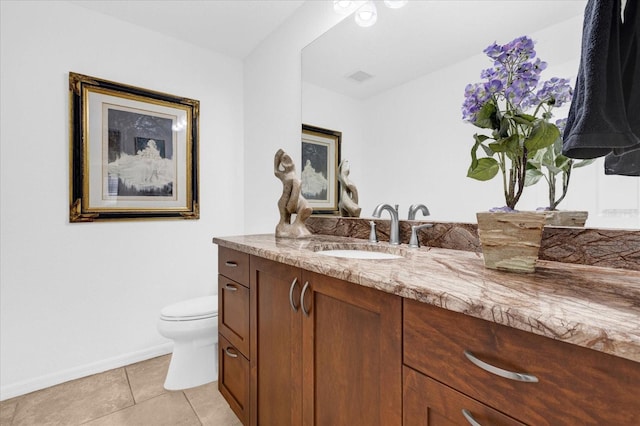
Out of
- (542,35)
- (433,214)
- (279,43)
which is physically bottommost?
(433,214)

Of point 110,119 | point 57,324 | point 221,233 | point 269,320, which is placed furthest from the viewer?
point 221,233

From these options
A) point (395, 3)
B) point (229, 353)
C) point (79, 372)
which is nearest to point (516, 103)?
point (395, 3)

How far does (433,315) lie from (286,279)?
0.58 meters

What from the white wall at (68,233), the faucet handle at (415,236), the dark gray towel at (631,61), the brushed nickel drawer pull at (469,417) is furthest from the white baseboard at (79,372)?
the dark gray towel at (631,61)

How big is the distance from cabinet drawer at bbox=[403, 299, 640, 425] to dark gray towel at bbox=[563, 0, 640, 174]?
413mm

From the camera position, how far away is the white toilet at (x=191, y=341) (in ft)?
5.80

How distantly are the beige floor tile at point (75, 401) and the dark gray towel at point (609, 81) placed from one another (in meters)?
2.28

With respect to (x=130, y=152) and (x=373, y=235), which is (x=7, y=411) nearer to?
(x=130, y=152)

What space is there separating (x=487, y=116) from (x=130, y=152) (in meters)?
2.22

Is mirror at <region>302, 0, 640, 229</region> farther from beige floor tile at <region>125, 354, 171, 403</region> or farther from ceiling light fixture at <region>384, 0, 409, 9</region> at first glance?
beige floor tile at <region>125, 354, 171, 403</region>

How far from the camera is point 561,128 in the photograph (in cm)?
89

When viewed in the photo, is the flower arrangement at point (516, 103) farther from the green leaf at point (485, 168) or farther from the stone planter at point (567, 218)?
the stone planter at point (567, 218)

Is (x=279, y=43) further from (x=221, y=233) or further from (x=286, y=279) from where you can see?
(x=286, y=279)

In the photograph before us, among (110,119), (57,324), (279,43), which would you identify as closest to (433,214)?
(279,43)
